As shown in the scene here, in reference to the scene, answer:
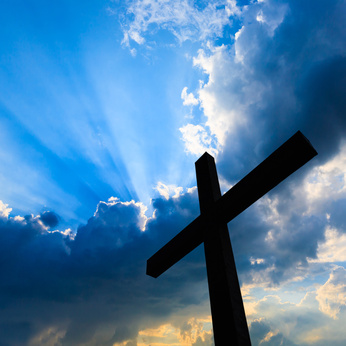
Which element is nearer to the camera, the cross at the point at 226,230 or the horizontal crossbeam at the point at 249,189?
the cross at the point at 226,230

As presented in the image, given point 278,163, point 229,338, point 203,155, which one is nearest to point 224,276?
point 229,338

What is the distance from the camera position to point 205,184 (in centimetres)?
396

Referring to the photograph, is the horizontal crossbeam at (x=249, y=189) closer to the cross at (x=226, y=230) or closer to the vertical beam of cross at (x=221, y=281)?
the cross at (x=226, y=230)

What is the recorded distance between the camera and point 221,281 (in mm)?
2764

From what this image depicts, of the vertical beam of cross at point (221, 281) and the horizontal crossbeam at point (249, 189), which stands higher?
the horizontal crossbeam at point (249, 189)

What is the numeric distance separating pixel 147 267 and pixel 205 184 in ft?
6.33

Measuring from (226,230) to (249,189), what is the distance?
71 cm

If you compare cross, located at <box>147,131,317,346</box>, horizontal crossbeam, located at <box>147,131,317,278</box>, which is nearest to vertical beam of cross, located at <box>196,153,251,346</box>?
cross, located at <box>147,131,317,346</box>

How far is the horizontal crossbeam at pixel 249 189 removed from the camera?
9.08 feet

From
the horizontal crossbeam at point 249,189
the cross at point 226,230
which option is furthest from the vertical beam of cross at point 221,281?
the horizontal crossbeam at point 249,189

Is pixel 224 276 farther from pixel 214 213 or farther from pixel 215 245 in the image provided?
pixel 214 213

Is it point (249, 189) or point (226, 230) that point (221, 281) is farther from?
point (249, 189)

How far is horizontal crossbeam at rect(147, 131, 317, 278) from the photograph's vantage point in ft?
9.08

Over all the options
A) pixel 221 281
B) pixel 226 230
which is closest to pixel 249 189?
pixel 226 230
